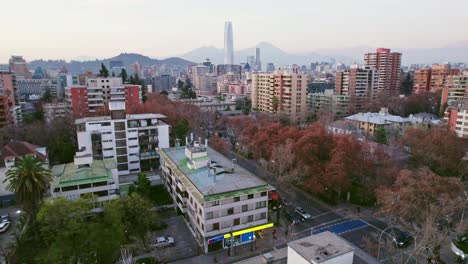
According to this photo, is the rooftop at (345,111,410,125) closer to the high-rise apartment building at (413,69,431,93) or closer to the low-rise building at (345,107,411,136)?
the low-rise building at (345,107,411,136)

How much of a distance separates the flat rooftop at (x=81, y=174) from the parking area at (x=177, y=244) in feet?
31.9

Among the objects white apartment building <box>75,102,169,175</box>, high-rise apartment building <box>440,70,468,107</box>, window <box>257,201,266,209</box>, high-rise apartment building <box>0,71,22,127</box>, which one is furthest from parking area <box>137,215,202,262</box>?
high-rise apartment building <box>440,70,468,107</box>

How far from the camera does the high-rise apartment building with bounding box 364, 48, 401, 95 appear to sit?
130 meters

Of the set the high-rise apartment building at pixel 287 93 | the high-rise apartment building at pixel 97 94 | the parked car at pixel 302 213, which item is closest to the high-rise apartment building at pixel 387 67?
the high-rise apartment building at pixel 287 93

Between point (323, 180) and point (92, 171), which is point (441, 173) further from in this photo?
point (92, 171)

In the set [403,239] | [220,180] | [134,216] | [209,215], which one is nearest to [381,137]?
[403,239]

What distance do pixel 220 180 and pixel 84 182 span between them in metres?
16.6

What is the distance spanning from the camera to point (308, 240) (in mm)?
22281

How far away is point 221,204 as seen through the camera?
100 ft

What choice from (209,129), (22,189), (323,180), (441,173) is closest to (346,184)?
(323,180)

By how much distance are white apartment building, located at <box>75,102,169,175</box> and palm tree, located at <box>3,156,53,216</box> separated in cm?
1622

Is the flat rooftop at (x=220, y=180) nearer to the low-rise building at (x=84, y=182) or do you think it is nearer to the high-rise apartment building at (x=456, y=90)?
the low-rise building at (x=84, y=182)

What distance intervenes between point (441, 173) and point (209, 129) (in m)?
56.3

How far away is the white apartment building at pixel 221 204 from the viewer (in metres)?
30.4
